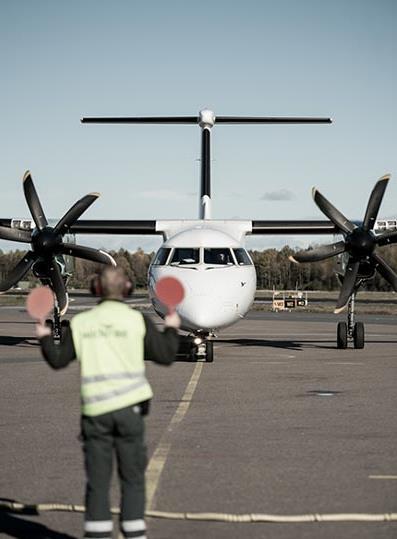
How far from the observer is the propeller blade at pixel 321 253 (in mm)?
24266

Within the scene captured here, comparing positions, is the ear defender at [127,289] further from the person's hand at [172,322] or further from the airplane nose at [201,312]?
the airplane nose at [201,312]

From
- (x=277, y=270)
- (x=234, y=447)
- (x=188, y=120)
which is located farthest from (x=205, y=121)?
(x=277, y=270)

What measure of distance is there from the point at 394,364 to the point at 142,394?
14.1 metres

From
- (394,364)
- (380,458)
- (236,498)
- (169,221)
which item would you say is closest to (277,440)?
(380,458)

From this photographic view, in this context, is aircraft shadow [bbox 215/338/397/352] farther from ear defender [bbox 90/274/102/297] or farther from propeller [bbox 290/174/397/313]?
ear defender [bbox 90/274/102/297]

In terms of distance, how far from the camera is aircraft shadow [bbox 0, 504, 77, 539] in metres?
6.14

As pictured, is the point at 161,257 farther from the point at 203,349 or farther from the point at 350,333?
the point at 350,333

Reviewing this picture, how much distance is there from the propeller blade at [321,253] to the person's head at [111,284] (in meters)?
18.6

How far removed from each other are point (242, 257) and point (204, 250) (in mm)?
1115

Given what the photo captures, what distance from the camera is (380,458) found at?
345 inches

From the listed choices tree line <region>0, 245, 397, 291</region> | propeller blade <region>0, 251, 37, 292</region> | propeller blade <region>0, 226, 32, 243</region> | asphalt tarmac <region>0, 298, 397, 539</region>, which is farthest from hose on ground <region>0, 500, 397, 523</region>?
tree line <region>0, 245, 397, 291</region>

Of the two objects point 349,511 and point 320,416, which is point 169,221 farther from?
point 349,511

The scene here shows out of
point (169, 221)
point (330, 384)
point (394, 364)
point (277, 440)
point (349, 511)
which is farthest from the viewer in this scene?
point (169, 221)

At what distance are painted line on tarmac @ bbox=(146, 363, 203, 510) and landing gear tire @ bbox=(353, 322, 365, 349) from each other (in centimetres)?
986
